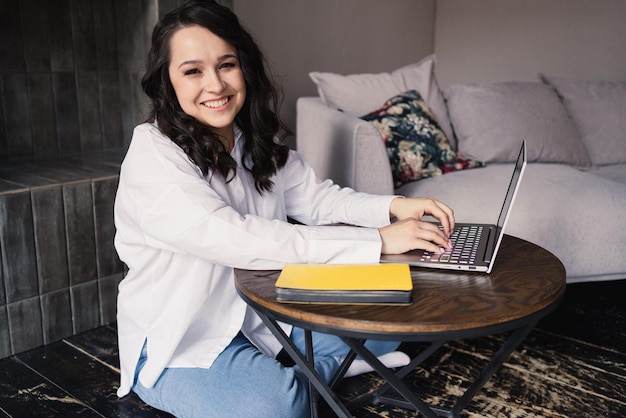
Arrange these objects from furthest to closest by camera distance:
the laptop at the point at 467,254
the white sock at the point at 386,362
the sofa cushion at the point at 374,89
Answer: the sofa cushion at the point at 374,89, the white sock at the point at 386,362, the laptop at the point at 467,254

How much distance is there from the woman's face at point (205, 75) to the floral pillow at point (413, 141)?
110 cm

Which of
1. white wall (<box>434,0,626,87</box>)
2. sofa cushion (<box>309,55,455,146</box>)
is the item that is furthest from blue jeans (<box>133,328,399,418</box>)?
white wall (<box>434,0,626,87</box>)

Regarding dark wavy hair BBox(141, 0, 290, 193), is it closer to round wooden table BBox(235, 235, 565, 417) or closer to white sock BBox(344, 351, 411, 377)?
round wooden table BBox(235, 235, 565, 417)

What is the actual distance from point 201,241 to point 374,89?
5.47ft

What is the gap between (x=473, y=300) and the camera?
3.66 feet

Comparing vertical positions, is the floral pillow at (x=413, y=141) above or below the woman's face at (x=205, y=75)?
below

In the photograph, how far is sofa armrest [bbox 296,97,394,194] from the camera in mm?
2266

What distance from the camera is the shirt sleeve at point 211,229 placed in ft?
4.18

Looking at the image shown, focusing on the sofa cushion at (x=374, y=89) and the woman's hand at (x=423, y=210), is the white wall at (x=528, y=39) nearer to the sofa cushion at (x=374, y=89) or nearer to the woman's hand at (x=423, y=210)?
the sofa cushion at (x=374, y=89)

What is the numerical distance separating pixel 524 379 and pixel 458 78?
3.00 metres

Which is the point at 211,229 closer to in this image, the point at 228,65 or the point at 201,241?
the point at 201,241

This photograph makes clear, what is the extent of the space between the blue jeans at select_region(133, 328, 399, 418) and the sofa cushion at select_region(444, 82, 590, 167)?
1.65 meters

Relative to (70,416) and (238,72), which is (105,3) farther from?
(70,416)

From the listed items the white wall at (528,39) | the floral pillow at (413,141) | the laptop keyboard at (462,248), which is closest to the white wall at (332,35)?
the white wall at (528,39)
